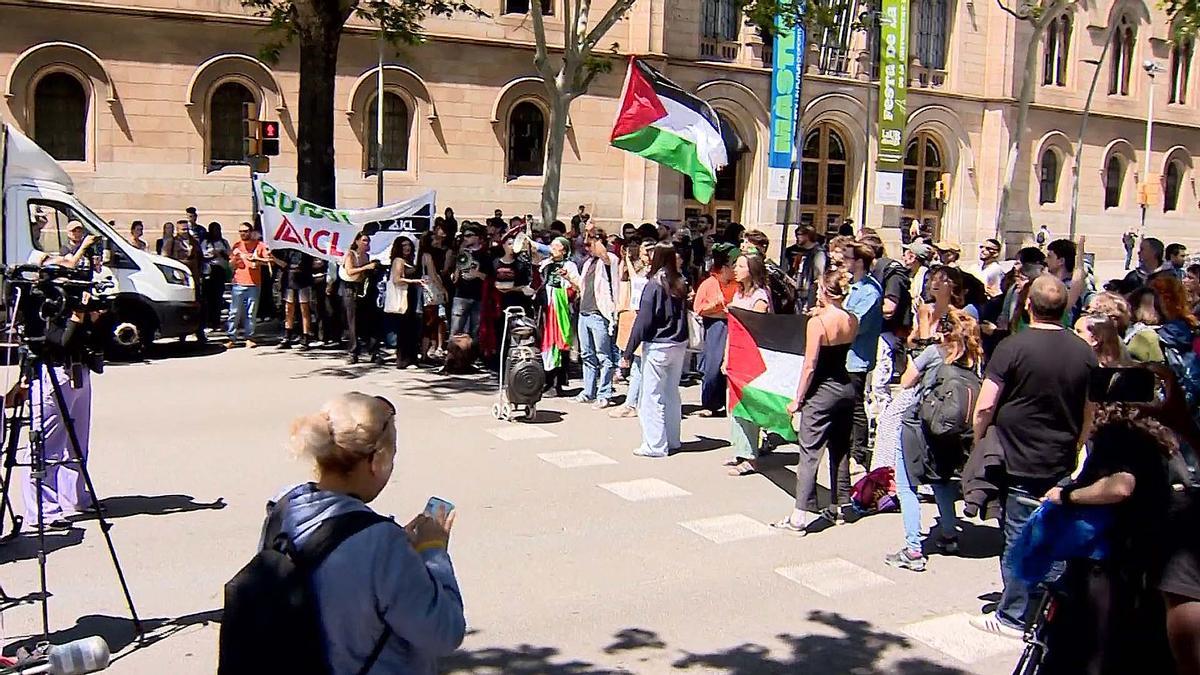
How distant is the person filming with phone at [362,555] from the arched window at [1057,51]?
38.2 meters

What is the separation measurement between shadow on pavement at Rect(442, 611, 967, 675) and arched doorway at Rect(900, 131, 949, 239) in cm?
3086

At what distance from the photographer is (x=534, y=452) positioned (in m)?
9.82

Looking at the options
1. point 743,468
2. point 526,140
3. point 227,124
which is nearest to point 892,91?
point 526,140

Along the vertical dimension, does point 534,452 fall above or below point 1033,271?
below

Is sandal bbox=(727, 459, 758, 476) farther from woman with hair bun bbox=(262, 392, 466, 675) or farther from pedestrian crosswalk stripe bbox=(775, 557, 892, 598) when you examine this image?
woman with hair bun bbox=(262, 392, 466, 675)

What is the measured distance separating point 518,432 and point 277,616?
803 centimetres

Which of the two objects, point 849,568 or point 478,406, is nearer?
point 849,568

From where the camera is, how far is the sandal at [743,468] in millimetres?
9250

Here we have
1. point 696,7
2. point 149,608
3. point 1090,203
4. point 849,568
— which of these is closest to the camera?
point 149,608

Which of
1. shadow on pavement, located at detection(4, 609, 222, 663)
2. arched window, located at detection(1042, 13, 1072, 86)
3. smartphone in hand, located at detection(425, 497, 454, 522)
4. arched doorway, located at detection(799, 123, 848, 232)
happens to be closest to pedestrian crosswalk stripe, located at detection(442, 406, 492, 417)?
shadow on pavement, located at detection(4, 609, 222, 663)

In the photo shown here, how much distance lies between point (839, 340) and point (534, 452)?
349 cm

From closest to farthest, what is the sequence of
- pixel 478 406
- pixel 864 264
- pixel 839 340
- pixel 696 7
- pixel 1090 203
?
pixel 839 340 → pixel 864 264 → pixel 478 406 → pixel 696 7 → pixel 1090 203

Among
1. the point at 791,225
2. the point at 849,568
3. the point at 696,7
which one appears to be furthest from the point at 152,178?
the point at 849,568

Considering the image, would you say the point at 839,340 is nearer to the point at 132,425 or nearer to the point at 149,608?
the point at 149,608
